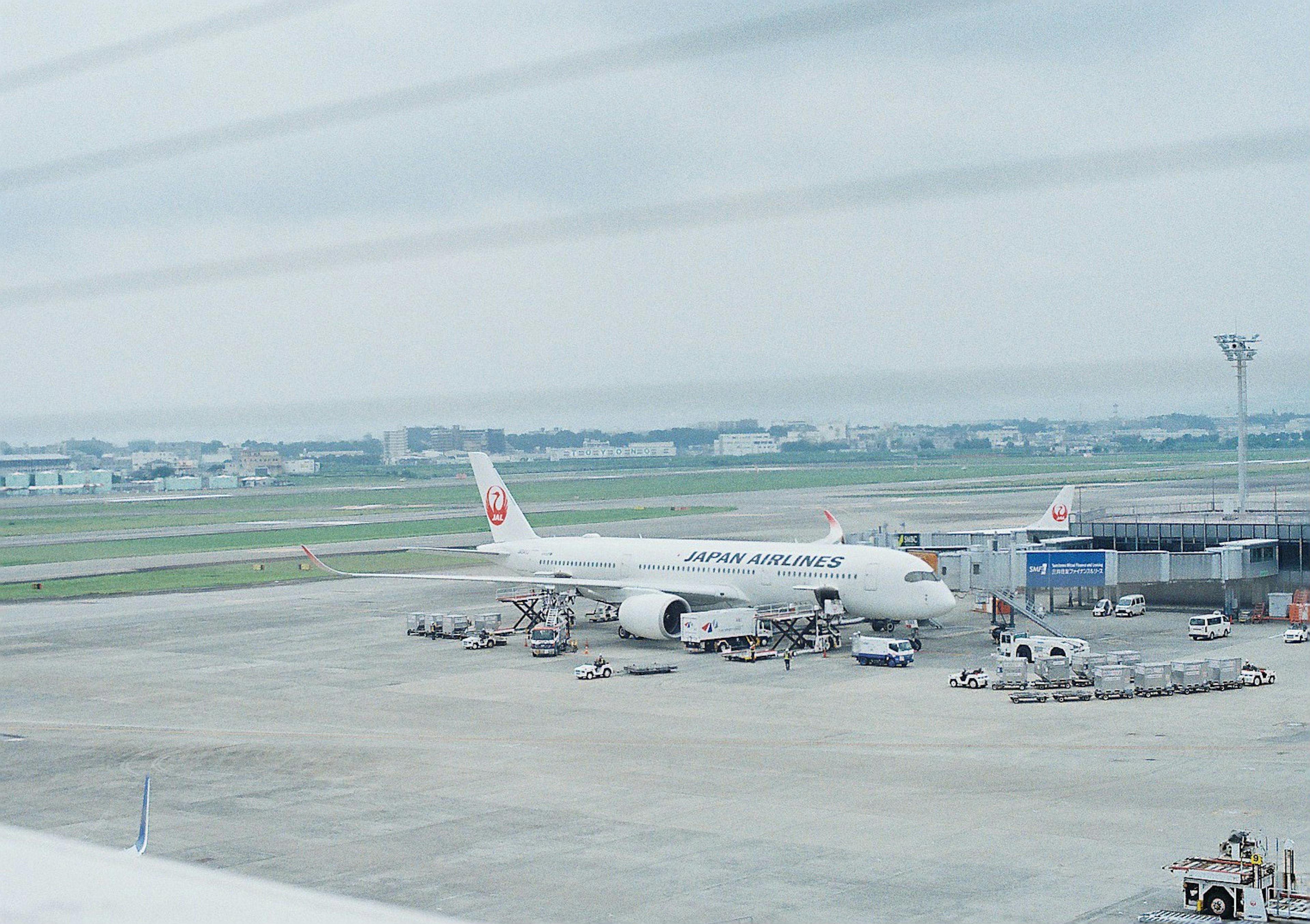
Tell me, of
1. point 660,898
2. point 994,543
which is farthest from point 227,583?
point 660,898

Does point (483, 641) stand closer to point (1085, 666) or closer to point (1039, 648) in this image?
point (1039, 648)

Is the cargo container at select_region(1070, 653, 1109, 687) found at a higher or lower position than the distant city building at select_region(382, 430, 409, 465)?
lower

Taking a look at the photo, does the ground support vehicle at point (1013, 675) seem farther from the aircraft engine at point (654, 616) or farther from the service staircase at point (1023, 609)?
the aircraft engine at point (654, 616)

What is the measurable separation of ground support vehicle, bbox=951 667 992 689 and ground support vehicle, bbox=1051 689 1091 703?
256 centimetres

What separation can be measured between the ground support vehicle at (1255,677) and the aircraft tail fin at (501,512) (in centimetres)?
3490

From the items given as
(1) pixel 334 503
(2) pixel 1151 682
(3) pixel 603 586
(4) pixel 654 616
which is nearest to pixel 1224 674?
(2) pixel 1151 682

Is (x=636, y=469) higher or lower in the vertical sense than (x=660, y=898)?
higher

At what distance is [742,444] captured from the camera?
2058cm

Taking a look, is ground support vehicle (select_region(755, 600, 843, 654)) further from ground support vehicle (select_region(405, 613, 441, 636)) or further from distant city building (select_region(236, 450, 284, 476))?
distant city building (select_region(236, 450, 284, 476))

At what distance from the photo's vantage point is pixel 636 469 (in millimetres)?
30547

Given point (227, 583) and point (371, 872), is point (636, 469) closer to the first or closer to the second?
point (371, 872)

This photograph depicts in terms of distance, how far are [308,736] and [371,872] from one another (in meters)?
14.7

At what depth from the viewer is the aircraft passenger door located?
55.5m

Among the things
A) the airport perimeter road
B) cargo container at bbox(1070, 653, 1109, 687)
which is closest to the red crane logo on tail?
the airport perimeter road
